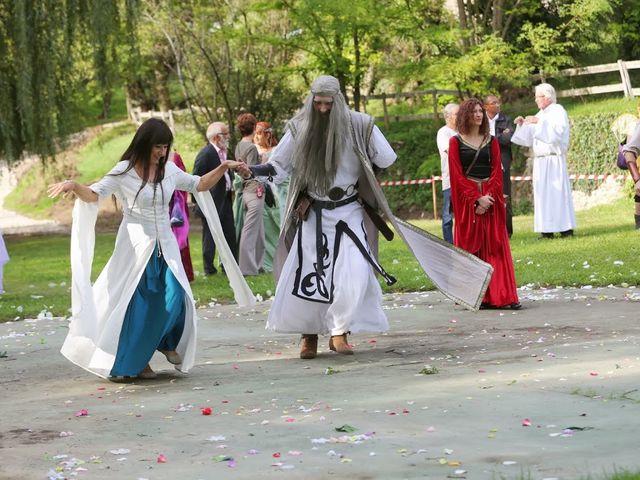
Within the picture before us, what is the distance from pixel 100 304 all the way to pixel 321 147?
6.78 ft

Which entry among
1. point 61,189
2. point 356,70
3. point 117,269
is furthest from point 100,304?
point 356,70

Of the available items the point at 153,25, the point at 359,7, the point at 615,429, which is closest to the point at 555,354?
the point at 615,429

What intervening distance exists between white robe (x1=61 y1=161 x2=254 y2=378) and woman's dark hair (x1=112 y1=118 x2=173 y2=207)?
6 cm

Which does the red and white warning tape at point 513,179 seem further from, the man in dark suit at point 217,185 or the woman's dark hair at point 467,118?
the woman's dark hair at point 467,118

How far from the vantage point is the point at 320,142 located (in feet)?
33.9

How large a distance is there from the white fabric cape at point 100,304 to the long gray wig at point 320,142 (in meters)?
1.27

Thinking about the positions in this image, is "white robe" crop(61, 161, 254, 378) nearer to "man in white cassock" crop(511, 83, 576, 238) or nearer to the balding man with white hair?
the balding man with white hair

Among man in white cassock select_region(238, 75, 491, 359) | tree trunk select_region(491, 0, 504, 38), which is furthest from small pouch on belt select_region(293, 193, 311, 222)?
tree trunk select_region(491, 0, 504, 38)

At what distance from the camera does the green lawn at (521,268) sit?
14.9 metres

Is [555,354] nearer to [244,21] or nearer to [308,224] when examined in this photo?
[308,224]

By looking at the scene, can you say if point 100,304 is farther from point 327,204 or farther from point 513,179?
point 513,179

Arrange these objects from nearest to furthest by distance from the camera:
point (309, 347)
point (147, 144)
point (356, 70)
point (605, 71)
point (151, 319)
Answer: point (151, 319)
point (147, 144)
point (309, 347)
point (356, 70)
point (605, 71)

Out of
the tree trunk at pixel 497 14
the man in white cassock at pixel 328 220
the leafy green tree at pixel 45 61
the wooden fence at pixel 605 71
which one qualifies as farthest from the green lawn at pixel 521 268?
the tree trunk at pixel 497 14

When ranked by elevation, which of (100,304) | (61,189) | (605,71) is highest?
(605,71)
